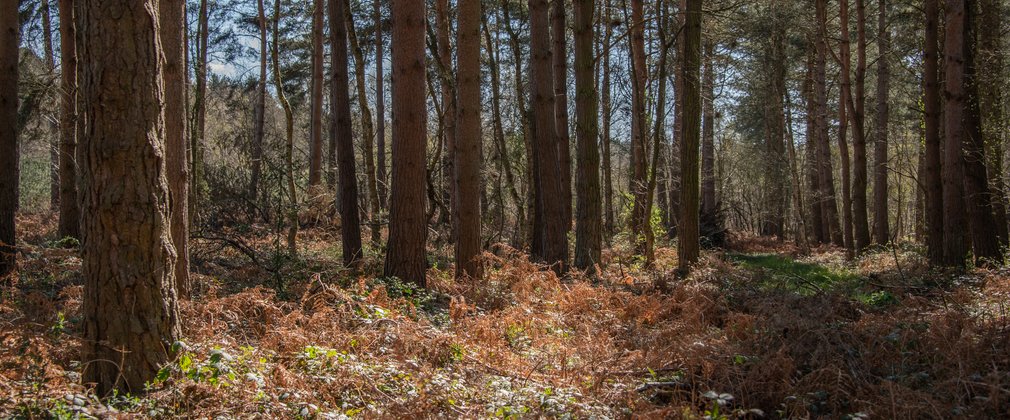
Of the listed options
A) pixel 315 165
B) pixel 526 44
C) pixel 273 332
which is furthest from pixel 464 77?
pixel 526 44

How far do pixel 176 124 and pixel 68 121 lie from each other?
5242 millimetres

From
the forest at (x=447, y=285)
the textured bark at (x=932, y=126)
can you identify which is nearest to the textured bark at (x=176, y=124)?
the forest at (x=447, y=285)

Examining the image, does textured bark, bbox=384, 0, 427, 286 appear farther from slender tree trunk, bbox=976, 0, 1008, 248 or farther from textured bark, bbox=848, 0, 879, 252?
slender tree trunk, bbox=976, 0, 1008, 248

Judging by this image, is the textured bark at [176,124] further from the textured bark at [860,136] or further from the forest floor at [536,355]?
the textured bark at [860,136]

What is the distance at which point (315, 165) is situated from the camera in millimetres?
15289

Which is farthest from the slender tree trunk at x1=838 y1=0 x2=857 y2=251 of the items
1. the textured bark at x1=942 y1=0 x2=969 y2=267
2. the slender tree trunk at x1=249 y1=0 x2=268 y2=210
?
the slender tree trunk at x1=249 y1=0 x2=268 y2=210

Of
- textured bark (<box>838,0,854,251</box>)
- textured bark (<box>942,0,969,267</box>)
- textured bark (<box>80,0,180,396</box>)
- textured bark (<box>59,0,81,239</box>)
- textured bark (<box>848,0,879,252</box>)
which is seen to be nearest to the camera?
textured bark (<box>80,0,180,396</box>)

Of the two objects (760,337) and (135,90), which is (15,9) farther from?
(760,337)

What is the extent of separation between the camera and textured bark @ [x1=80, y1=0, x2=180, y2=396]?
3543mm

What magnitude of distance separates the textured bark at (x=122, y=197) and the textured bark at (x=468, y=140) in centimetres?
504

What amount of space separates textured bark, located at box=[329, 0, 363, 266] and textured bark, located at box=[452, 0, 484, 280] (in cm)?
188

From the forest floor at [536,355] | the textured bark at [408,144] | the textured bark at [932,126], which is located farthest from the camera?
the textured bark at [932,126]

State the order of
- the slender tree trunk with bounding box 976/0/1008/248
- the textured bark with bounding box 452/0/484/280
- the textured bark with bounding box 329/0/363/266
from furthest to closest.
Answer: the slender tree trunk with bounding box 976/0/1008/248, the textured bark with bounding box 329/0/363/266, the textured bark with bounding box 452/0/484/280

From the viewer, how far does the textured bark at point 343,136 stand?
9.59 metres
